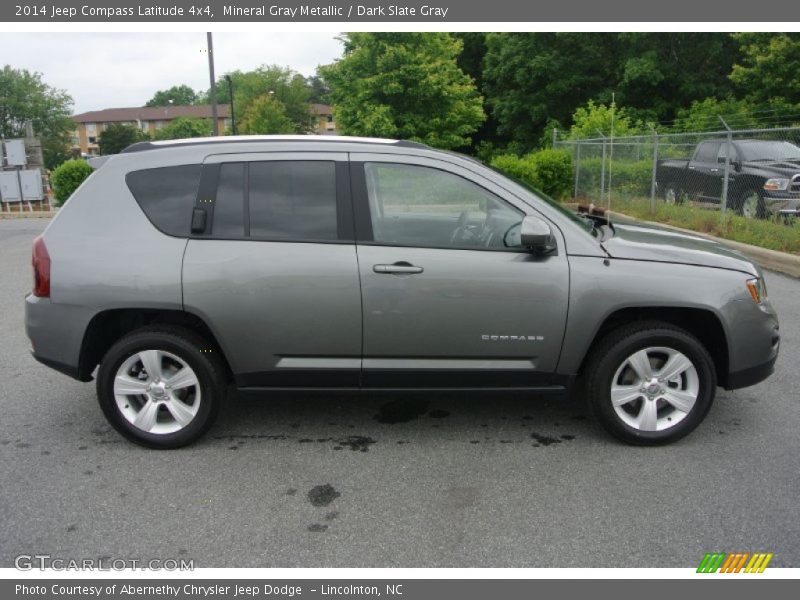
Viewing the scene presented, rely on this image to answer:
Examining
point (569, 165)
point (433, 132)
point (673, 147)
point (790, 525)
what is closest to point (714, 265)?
point (790, 525)

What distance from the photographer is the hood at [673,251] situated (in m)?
3.96

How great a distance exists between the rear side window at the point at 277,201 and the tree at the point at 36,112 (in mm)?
99870

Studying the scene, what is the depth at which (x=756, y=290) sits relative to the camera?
401 cm

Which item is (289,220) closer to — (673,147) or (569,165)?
(673,147)

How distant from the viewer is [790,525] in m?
3.16

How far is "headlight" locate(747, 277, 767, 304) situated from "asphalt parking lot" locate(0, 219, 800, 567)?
88 centimetres

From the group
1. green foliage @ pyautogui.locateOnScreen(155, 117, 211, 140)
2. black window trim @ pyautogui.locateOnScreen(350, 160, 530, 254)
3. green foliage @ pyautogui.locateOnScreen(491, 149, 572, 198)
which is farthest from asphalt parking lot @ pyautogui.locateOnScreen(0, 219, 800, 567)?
green foliage @ pyautogui.locateOnScreen(155, 117, 211, 140)

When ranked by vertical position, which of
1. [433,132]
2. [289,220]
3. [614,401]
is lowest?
[614,401]

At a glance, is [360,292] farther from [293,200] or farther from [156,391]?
[156,391]

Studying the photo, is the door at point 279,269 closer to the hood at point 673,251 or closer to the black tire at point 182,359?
the black tire at point 182,359

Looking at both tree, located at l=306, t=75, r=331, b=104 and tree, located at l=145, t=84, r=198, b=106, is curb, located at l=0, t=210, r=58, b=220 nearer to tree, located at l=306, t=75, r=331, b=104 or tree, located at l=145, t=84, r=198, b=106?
tree, located at l=306, t=75, r=331, b=104

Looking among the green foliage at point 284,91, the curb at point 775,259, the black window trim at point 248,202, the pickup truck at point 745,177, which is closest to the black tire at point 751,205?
the pickup truck at point 745,177

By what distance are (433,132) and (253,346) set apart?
2187 cm

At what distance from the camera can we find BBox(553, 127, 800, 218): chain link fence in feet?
38.1
